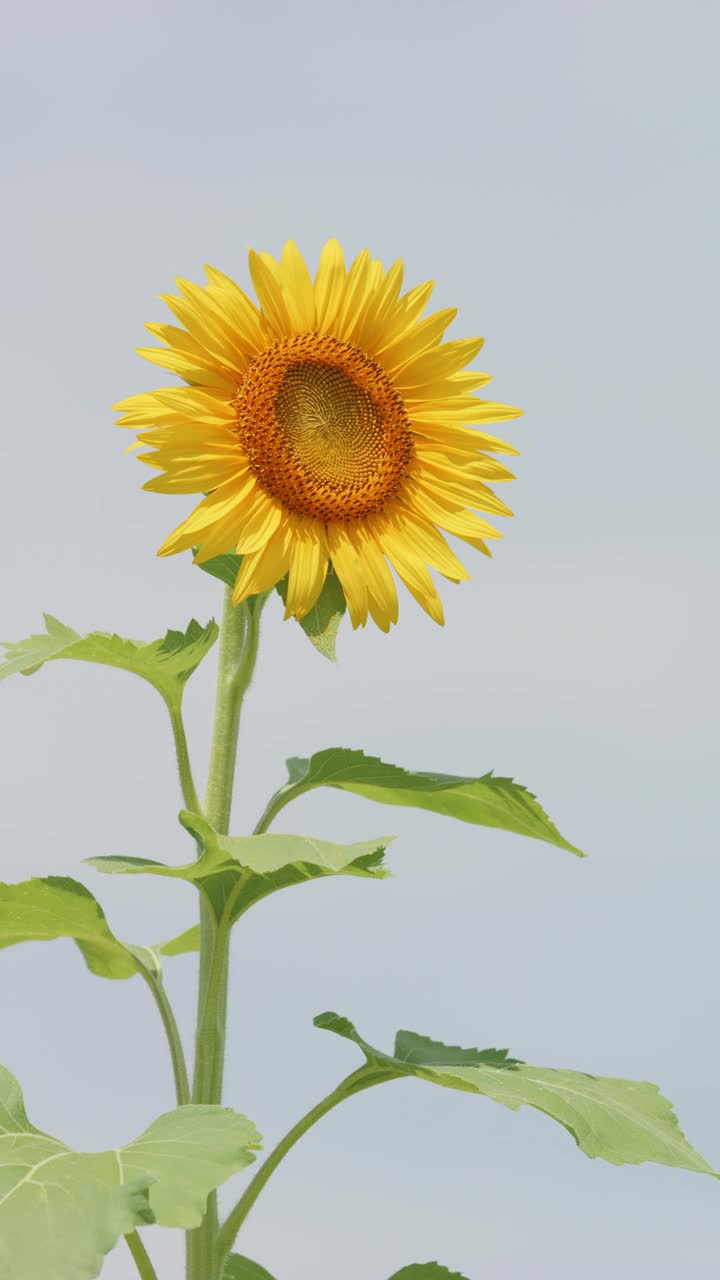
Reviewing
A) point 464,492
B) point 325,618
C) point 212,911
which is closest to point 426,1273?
point 212,911

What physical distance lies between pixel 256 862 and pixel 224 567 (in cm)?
60

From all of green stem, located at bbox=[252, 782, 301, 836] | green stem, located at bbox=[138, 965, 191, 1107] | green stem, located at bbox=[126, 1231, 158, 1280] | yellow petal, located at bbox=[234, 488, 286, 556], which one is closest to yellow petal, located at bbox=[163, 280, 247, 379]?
yellow petal, located at bbox=[234, 488, 286, 556]

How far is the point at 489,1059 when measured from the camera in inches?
119

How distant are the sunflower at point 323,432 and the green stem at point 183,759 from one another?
0.99ft

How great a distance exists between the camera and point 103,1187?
7.18ft

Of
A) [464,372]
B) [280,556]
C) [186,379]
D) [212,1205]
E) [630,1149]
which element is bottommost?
[212,1205]

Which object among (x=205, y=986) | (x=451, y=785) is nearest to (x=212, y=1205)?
(x=205, y=986)

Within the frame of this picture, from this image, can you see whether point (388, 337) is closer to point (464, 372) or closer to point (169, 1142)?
point (464, 372)

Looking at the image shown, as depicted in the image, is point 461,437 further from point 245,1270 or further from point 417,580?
point 245,1270

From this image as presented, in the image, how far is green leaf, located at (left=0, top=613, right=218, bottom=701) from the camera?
266 centimetres

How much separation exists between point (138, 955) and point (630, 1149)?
37.1 inches

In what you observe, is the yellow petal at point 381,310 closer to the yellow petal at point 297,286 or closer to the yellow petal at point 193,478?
the yellow petal at point 297,286

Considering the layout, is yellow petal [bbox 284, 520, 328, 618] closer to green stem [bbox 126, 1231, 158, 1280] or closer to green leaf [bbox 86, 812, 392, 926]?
green leaf [bbox 86, 812, 392, 926]

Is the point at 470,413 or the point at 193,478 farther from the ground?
the point at 470,413
